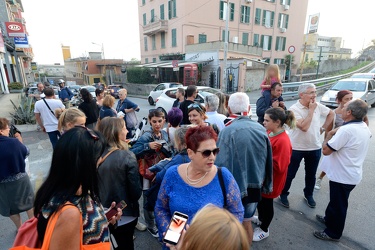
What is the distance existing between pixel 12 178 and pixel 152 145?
177cm

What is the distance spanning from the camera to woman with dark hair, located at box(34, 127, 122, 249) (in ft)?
3.68

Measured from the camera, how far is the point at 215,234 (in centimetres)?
93

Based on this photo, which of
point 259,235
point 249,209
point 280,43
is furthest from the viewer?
point 280,43

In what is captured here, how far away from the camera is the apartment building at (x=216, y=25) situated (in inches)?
960

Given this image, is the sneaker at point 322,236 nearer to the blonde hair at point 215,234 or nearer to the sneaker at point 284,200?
the sneaker at point 284,200

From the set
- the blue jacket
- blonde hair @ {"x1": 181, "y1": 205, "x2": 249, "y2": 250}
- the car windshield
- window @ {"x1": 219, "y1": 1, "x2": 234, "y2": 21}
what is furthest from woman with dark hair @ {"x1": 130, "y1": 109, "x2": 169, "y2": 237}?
window @ {"x1": 219, "y1": 1, "x2": 234, "y2": 21}

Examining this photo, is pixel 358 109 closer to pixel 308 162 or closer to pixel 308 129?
pixel 308 129

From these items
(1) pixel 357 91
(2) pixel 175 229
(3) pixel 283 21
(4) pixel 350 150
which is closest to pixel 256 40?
(3) pixel 283 21

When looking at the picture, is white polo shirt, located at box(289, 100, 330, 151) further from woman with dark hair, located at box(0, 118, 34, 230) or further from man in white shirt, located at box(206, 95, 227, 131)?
woman with dark hair, located at box(0, 118, 34, 230)

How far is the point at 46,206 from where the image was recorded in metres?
1.17

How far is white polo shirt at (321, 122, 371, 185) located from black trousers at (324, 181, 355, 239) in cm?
10

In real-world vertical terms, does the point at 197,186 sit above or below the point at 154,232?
above

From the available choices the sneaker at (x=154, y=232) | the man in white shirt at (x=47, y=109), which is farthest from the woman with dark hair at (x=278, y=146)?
the man in white shirt at (x=47, y=109)

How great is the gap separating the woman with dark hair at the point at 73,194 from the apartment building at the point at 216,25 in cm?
2370
